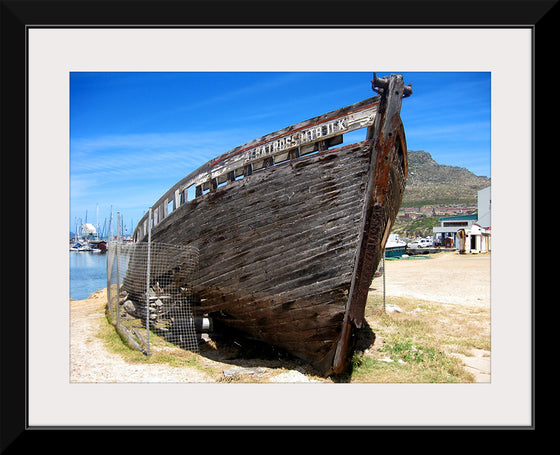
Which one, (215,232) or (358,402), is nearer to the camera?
(358,402)

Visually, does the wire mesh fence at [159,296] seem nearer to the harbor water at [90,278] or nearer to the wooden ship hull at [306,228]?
the wooden ship hull at [306,228]

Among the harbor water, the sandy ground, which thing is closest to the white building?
the sandy ground

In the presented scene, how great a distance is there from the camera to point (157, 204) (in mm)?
7543

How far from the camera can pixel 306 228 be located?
181 inches

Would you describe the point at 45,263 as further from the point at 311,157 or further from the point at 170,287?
the point at 311,157

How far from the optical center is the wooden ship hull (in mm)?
4305

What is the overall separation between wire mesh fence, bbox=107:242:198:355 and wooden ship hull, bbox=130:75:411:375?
691mm

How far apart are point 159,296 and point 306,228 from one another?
3955mm

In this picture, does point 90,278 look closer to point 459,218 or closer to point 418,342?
point 418,342

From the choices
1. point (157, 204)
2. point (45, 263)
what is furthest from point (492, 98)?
point (157, 204)

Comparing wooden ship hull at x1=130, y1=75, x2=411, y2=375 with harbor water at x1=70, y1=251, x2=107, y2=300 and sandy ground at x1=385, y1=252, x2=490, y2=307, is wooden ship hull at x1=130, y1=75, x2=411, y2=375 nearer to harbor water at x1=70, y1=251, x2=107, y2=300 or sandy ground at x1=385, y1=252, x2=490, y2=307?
sandy ground at x1=385, y1=252, x2=490, y2=307

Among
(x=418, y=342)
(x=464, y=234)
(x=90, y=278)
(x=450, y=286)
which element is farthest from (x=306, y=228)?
(x=464, y=234)

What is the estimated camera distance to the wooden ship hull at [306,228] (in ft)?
14.1
